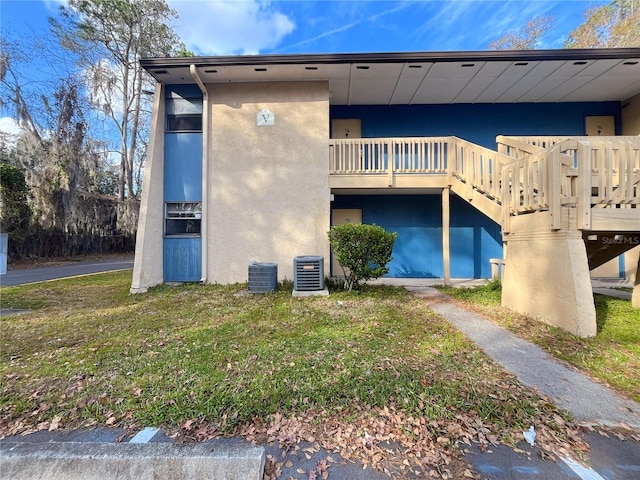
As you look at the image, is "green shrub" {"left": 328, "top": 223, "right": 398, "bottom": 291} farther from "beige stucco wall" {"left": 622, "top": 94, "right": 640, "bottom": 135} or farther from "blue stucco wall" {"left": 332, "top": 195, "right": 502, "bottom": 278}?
"beige stucco wall" {"left": 622, "top": 94, "right": 640, "bottom": 135}

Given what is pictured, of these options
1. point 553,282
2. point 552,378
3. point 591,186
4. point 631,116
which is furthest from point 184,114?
point 631,116

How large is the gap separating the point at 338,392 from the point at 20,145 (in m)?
18.4

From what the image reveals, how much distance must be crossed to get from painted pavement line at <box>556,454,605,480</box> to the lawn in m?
0.15

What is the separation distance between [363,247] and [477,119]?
6248mm

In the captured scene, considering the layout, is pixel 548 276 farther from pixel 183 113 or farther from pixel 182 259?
pixel 183 113

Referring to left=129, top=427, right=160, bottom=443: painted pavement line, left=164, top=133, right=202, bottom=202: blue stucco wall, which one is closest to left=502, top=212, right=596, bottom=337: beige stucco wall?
left=129, top=427, right=160, bottom=443: painted pavement line

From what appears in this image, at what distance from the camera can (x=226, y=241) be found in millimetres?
7836

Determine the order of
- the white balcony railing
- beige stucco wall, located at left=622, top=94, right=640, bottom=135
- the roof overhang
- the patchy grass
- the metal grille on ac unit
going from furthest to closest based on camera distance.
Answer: beige stucco wall, located at left=622, top=94, right=640, bottom=135 → the roof overhang → the metal grille on ac unit → the white balcony railing → the patchy grass

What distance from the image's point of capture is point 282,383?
268 centimetres

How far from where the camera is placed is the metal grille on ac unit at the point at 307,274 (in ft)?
21.6

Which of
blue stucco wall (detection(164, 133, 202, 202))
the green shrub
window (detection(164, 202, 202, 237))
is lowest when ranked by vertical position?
the green shrub

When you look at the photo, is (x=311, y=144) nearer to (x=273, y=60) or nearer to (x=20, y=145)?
(x=273, y=60)

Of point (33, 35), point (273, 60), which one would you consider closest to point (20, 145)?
point (33, 35)

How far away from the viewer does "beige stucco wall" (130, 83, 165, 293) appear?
7086 mm
